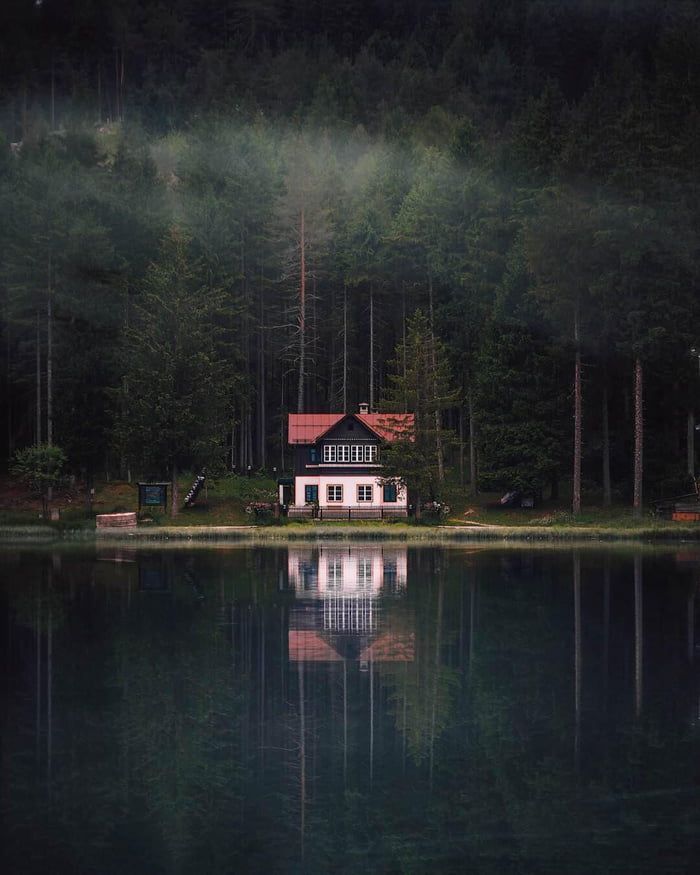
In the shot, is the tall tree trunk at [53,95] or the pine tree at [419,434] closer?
the pine tree at [419,434]

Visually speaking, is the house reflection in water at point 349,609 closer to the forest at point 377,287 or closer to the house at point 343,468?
the house at point 343,468

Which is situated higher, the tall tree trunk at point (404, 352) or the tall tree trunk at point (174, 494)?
the tall tree trunk at point (404, 352)

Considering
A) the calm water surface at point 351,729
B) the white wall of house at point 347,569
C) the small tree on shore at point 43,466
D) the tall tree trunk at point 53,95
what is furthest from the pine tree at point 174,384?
the tall tree trunk at point 53,95

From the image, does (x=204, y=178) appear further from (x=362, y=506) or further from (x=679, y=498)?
(x=679, y=498)

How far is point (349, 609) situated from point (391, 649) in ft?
24.1

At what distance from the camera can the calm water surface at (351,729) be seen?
19422mm

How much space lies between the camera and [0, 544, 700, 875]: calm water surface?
1942 cm

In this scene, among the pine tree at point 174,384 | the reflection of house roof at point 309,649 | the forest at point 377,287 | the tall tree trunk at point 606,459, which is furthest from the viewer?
the pine tree at point 174,384

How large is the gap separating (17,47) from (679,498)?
148 m

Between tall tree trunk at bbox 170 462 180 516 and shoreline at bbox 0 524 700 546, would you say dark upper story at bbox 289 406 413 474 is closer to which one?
tall tree trunk at bbox 170 462 180 516

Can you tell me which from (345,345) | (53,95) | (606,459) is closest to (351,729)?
(606,459)

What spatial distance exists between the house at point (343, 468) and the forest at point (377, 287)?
213 inches

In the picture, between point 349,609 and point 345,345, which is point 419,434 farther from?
point 349,609

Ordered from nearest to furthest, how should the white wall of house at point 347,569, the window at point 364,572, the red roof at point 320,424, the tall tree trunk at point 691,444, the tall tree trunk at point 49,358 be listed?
the white wall of house at point 347,569 → the window at point 364,572 → the tall tree trunk at point 691,444 → the tall tree trunk at point 49,358 → the red roof at point 320,424
